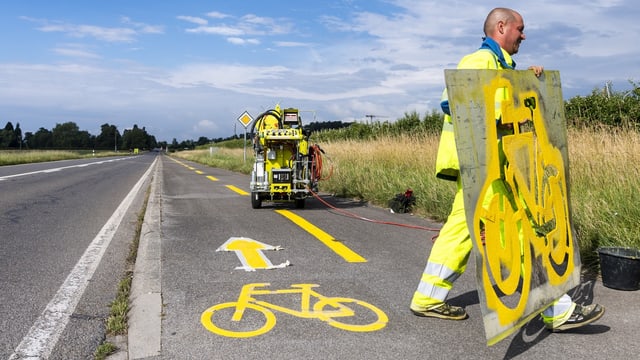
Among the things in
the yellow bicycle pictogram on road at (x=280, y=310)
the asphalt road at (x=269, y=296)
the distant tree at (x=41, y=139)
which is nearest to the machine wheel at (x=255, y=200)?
the asphalt road at (x=269, y=296)

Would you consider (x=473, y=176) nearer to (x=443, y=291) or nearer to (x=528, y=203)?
(x=528, y=203)

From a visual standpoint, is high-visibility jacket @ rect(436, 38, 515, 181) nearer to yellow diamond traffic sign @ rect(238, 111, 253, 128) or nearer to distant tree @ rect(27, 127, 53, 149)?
yellow diamond traffic sign @ rect(238, 111, 253, 128)

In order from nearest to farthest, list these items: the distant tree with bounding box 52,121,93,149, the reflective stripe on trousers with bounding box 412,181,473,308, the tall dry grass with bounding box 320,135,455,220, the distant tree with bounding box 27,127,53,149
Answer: the reflective stripe on trousers with bounding box 412,181,473,308
the tall dry grass with bounding box 320,135,455,220
the distant tree with bounding box 27,127,53,149
the distant tree with bounding box 52,121,93,149

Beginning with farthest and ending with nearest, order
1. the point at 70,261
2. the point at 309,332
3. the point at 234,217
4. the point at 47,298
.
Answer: the point at 234,217
the point at 70,261
the point at 47,298
the point at 309,332

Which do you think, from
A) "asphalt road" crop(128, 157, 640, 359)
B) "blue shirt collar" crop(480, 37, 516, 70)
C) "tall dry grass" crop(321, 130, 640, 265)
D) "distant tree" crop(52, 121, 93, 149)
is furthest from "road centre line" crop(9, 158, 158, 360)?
"distant tree" crop(52, 121, 93, 149)

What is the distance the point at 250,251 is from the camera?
6348 mm

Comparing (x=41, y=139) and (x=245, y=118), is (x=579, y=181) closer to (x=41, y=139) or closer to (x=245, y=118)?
(x=245, y=118)

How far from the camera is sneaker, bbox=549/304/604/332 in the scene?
3.64m

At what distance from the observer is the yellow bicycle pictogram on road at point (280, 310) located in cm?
376

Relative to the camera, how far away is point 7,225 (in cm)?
848

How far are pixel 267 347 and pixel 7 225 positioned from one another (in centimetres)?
686

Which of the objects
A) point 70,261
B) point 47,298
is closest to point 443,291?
point 47,298

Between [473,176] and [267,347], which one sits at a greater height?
[473,176]

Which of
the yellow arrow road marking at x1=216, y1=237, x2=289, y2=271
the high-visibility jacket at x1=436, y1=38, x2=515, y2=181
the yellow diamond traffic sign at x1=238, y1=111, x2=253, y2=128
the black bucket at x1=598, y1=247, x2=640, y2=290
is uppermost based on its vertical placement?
the yellow diamond traffic sign at x1=238, y1=111, x2=253, y2=128
